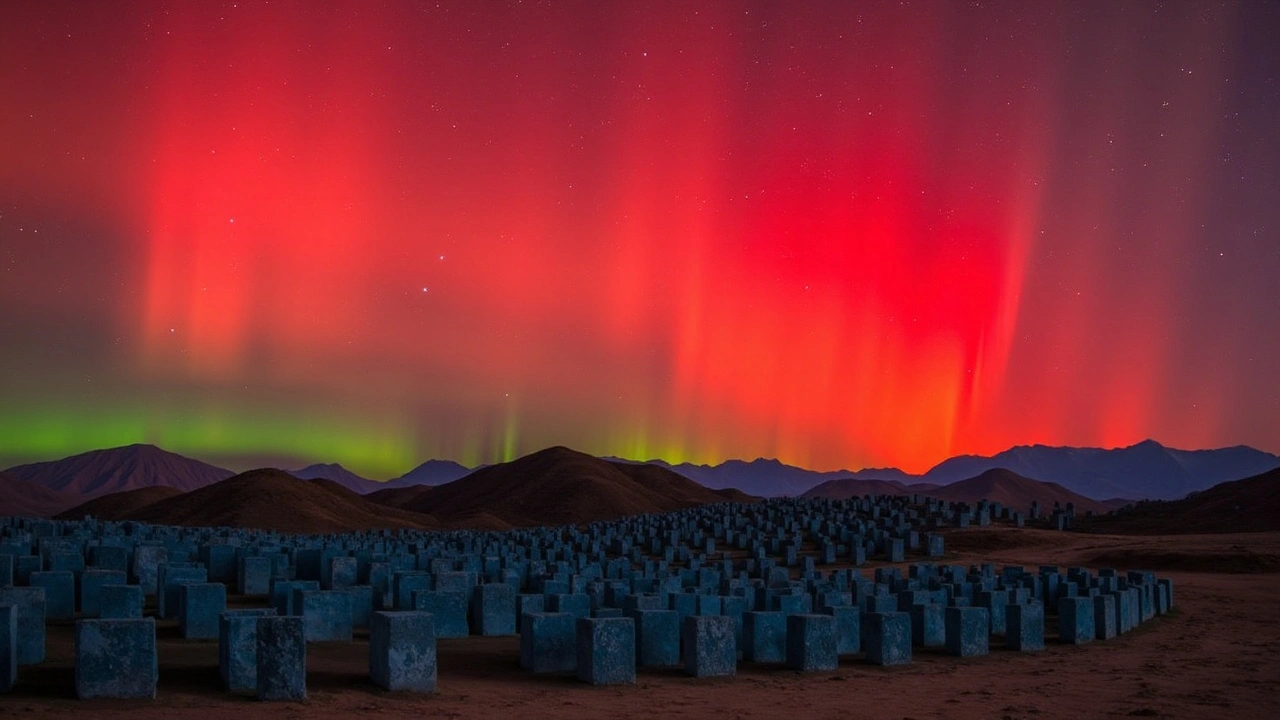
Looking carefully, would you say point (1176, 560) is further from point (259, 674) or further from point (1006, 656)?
point (259, 674)

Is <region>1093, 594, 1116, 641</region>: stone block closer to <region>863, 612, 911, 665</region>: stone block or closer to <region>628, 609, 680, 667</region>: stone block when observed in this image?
<region>863, 612, 911, 665</region>: stone block

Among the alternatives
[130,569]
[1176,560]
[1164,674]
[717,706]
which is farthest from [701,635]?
[1176,560]

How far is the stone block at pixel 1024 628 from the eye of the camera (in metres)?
19.1

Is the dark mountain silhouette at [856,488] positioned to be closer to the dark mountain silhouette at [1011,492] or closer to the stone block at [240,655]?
the dark mountain silhouette at [1011,492]

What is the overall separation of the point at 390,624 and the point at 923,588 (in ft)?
47.7

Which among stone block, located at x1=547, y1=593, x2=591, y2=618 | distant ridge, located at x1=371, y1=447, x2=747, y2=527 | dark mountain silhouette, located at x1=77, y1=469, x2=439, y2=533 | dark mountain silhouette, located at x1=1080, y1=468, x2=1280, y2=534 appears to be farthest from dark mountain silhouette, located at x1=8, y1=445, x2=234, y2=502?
stone block, located at x1=547, y1=593, x2=591, y2=618

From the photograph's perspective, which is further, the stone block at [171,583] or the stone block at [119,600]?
the stone block at [171,583]

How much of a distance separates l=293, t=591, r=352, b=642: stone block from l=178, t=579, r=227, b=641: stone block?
120cm

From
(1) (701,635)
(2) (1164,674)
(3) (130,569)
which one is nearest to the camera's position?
(1) (701,635)

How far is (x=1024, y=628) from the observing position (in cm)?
1911

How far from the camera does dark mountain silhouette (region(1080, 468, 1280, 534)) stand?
5041 centimetres

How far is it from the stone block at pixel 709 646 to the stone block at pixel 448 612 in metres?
5.18

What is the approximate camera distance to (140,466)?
7589 inches

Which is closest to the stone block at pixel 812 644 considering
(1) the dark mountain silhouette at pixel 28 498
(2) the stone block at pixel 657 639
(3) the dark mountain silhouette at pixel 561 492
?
(2) the stone block at pixel 657 639
